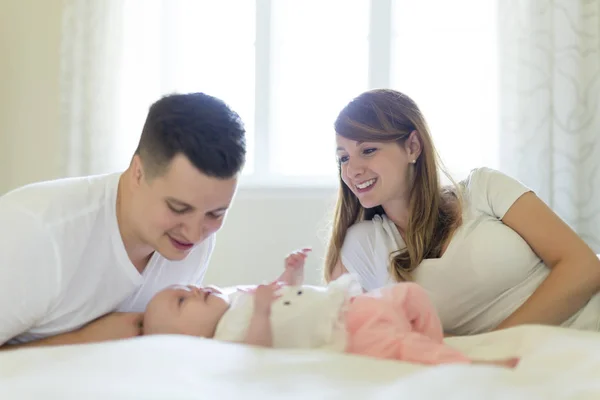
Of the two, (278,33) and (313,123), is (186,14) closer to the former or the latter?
(278,33)

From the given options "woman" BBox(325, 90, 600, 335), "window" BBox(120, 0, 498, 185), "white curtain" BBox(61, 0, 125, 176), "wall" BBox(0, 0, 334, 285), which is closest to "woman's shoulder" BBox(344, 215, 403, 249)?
"woman" BBox(325, 90, 600, 335)

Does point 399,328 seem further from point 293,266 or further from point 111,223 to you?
point 111,223

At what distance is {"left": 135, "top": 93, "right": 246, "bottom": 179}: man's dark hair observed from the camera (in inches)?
51.5

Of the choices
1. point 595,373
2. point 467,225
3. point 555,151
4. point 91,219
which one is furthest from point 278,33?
point 595,373

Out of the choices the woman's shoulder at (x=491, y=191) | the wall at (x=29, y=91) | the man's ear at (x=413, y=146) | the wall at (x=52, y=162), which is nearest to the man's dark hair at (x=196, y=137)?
the man's ear at (x=413, y=146)

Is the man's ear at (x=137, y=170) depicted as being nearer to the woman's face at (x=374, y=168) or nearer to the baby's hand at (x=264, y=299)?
the baby's hand at (x=264, y=299)

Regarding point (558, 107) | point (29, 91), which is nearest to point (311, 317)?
point (558, 107)

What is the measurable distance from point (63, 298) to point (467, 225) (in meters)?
1.10

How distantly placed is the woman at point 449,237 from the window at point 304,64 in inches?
41.0

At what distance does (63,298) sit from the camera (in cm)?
137

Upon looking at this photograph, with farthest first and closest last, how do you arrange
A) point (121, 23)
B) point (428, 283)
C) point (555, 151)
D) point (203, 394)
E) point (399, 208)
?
1. point (121, 23)
2. point (555, 151)
3. point (399, 208)
4. point (428, 283)
5. point (203, 394)

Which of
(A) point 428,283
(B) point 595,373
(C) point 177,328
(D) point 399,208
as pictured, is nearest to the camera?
(B) point 595,373

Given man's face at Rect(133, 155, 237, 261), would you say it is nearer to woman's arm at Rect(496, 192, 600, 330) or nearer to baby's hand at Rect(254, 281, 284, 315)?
baby's hand at Rect(254, 281, 284, 315)

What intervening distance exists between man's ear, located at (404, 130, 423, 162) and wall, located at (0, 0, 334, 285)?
3.40 feet
